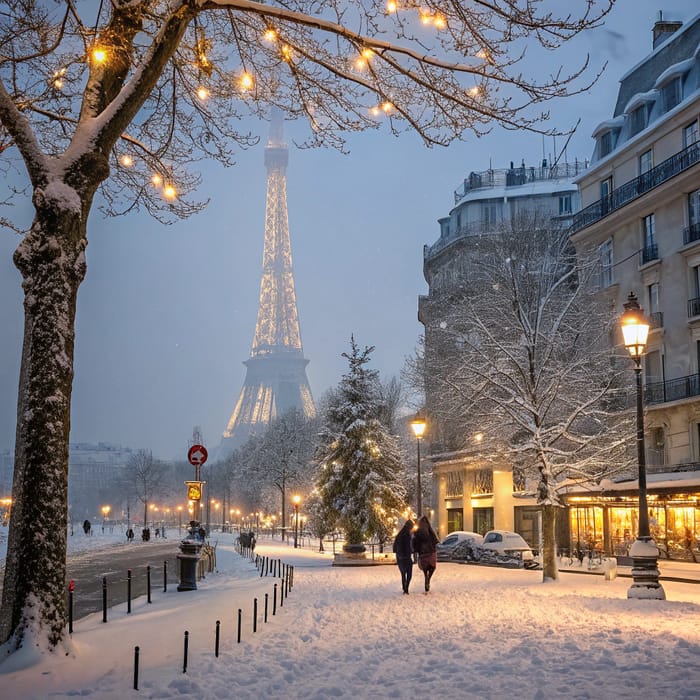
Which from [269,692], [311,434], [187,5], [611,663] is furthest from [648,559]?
[311,434]

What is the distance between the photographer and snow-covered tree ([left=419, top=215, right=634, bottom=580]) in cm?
2623

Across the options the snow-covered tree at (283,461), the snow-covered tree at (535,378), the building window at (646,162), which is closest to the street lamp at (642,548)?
the snow-covered tree at (535,378)

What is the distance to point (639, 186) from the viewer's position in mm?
38531

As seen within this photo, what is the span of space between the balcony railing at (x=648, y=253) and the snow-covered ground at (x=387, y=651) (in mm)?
20521

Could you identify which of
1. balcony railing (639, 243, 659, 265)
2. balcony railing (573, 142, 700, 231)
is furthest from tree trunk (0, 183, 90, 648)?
balcony railing (639, 243, 659, 265)

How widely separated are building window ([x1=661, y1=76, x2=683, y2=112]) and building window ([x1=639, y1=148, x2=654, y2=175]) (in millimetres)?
1967

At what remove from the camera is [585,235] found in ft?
140

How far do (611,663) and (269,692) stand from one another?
13.6ft

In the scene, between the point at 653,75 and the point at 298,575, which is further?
the point at 653,75

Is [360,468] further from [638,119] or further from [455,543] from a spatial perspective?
[638,119]

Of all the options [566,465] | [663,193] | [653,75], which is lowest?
[566,465]

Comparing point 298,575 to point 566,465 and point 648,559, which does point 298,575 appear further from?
point 648,559

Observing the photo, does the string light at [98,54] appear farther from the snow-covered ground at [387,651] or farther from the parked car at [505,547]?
the parked car at [505,547]

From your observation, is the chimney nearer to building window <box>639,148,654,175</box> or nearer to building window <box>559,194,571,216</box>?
building window <box>639,148,654,175</box>
